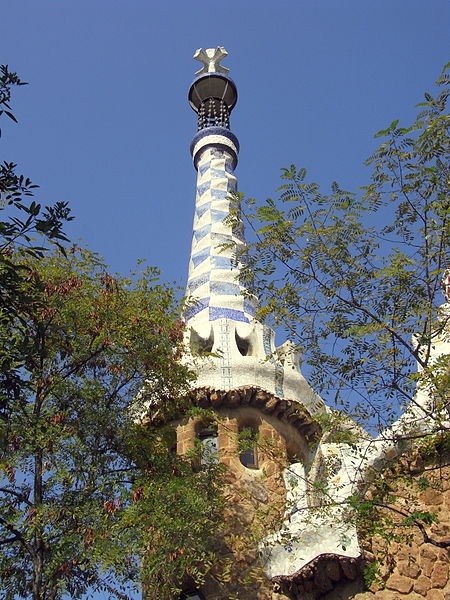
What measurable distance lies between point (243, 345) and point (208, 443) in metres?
1.76

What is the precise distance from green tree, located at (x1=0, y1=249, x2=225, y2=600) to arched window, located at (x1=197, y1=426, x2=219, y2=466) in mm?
405

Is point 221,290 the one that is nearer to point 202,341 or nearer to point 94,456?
point 202,341

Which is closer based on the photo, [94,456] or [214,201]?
[94,456]

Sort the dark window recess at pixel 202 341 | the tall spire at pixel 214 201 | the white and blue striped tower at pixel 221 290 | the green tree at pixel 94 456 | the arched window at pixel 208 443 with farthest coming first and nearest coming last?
the tall spire at pixel 214 201 → the dark window recess at pixel 202 341 → the white and blue striped tower at pixel 221 290 → the arched window at pixel 208 443 → the green tree at pixel 94 456

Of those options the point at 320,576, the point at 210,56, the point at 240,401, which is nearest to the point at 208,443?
the point at 240,401

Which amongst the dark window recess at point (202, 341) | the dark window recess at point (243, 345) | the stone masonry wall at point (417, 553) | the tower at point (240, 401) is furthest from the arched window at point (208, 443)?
the stone masonry wall at point (417, 553)

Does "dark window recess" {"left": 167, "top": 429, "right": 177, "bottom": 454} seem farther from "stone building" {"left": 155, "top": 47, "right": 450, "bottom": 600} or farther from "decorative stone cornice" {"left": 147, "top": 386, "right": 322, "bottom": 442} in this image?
"decorative stone cornice" {"left": 147, "top": 386, "right": 322, "bottom": 442}

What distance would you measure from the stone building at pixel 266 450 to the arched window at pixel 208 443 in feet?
0.05

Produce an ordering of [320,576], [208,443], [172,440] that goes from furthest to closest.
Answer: [208,443] → [172,440] → [320,576]

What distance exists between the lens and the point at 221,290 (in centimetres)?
1206

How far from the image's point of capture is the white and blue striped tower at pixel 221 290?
1062cm

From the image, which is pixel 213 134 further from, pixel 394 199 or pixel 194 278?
pixel 394 199

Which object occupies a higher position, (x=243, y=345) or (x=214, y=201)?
(x=214, y=201)

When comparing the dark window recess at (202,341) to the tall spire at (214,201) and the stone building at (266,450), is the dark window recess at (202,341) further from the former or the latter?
the tall spire at (214,201)
